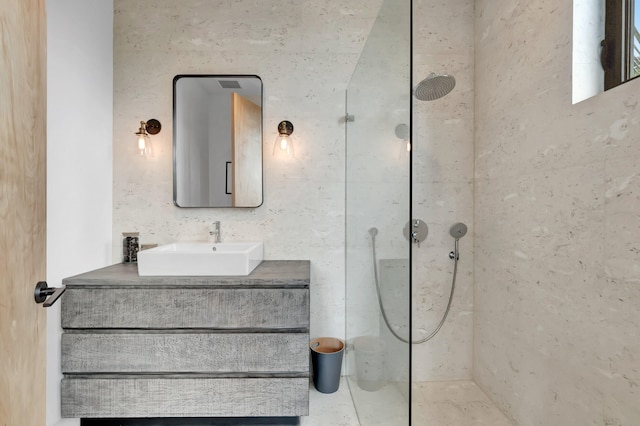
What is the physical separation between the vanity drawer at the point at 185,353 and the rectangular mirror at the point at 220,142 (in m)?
0.81

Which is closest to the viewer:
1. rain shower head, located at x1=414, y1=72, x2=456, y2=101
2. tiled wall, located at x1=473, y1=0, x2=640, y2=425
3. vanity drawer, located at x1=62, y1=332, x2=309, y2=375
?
tiled wall, located at x1=473, y1=0, x2=640, y2=425

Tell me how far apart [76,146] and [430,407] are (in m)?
2.38

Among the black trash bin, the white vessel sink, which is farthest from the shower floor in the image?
the white vessel sink

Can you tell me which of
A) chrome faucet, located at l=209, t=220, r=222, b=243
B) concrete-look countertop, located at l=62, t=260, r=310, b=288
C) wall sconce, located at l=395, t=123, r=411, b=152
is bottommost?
concrete-look countertop, located at l=62, t=260, r=310, b=288

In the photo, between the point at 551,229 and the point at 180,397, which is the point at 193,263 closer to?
the point at 180,397

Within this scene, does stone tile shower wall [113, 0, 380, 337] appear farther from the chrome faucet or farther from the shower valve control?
the shower valve control

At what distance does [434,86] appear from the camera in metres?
1.51

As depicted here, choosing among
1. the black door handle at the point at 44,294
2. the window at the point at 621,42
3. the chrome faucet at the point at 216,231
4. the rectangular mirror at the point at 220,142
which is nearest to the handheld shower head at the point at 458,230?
the window at the point at 621,42

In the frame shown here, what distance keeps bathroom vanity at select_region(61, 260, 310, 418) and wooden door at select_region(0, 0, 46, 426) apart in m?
0.51

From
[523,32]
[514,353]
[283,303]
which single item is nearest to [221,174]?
[283,303]

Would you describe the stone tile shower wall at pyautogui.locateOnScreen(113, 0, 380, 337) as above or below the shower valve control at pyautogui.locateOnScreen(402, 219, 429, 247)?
above

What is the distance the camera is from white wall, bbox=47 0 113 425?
1.37 metres

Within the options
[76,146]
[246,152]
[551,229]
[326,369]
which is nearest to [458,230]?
[551,229]

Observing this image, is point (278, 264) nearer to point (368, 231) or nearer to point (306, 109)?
point (368, 231)
